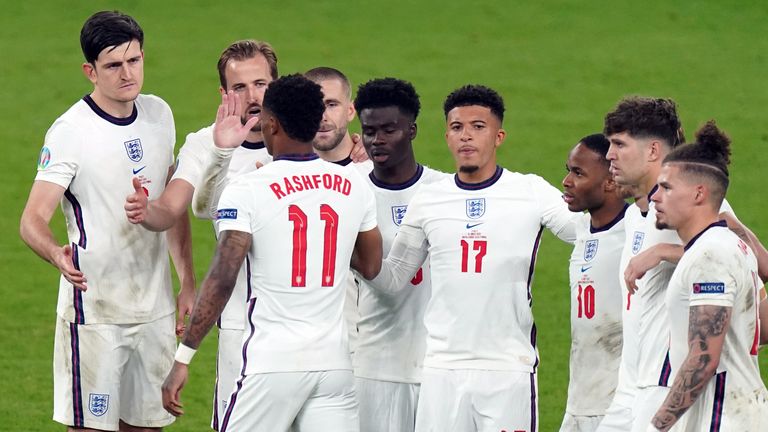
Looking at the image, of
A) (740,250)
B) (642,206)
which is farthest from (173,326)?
(740,250)

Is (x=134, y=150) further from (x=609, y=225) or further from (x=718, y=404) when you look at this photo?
(x=718, y=404)

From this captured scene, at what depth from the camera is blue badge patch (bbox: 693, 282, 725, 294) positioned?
6023 millimetres

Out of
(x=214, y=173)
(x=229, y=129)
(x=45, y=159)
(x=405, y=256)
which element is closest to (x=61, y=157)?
(x=45, y=159)

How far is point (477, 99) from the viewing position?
24.6ft

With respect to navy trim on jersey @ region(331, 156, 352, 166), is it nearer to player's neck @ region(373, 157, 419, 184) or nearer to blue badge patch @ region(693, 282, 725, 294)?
player's neck @ region(373, 157, 419, 184)

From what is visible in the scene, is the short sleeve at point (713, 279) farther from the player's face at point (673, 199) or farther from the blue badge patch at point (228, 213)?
the blue badge patch at point (228, 213)

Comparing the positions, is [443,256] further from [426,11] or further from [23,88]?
[426,11]

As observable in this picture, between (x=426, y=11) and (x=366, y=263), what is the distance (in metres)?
16.6

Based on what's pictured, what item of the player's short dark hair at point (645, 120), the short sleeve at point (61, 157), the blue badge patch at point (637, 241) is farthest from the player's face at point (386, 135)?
the short sleeve at point (61, 157)

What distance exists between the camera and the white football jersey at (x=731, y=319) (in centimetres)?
605

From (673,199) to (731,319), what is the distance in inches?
23.0

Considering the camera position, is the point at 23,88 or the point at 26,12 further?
the point at 26,12

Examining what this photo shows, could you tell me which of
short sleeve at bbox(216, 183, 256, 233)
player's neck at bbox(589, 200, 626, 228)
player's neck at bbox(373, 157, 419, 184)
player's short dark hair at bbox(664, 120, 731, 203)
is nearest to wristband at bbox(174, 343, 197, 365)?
short sleeve at bbox(216, 183, 256, 233)

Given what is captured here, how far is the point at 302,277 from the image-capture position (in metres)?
6.63
